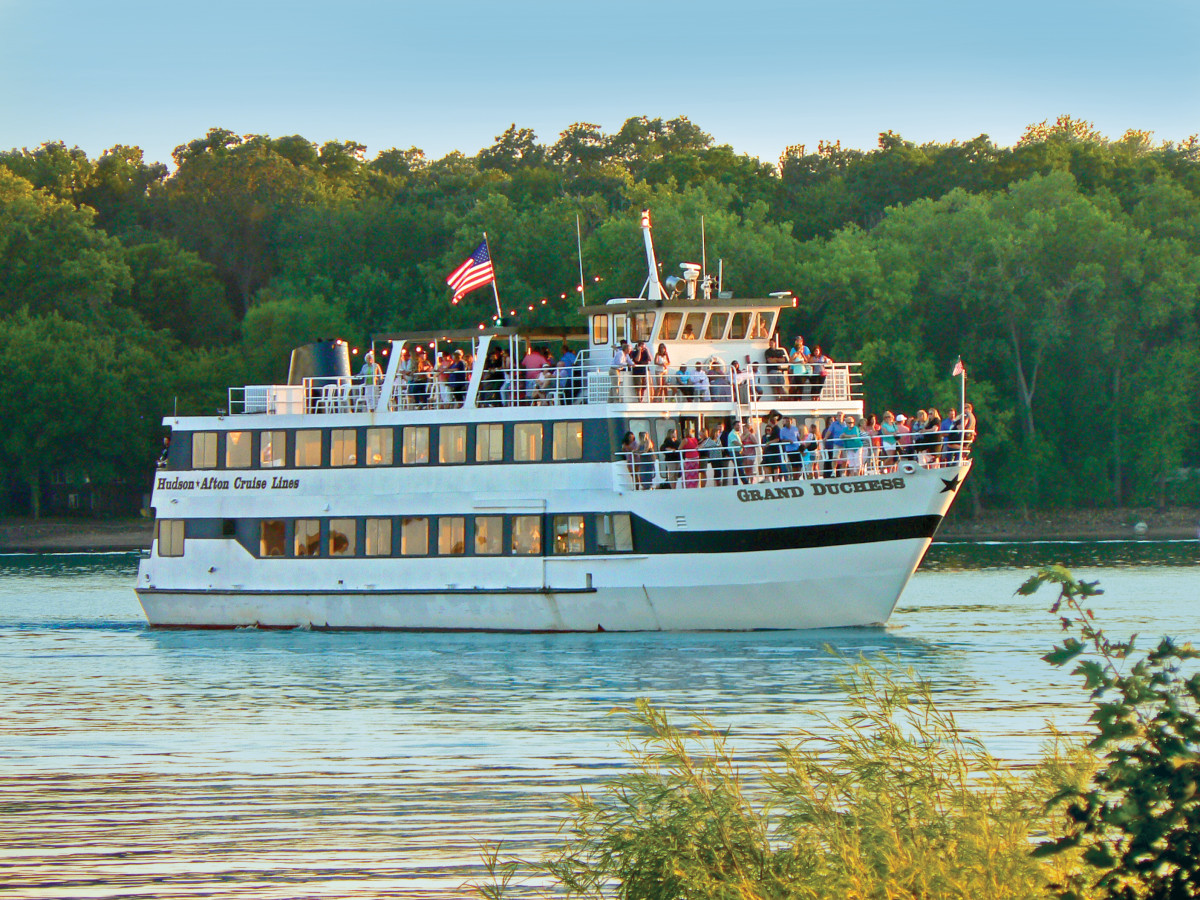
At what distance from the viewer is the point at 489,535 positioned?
104 ft

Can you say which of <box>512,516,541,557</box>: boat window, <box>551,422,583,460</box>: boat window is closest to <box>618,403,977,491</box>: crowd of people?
<box>551,422,583,460</box>: boat window

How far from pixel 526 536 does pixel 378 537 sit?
326cm

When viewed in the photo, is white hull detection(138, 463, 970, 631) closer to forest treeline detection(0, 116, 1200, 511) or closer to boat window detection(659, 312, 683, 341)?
boat window detection(659, 312, 683, 341)

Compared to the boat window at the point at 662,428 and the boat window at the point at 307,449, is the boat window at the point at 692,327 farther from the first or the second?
the boat window at the point at 307,449

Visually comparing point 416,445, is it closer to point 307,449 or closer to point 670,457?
point 307,449

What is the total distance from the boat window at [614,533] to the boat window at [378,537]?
14.9 feet

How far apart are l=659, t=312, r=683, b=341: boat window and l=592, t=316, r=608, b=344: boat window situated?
4.19 ft

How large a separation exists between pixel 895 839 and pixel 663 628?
21457 millimetres

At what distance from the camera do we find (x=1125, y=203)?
80.9 meters

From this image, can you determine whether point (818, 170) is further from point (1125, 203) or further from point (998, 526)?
point (998, 526)

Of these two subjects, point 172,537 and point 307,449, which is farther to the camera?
point 172,537

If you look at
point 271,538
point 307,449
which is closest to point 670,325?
point 307,449

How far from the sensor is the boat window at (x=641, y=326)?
108ft

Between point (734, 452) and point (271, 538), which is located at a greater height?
point (734, 452)
